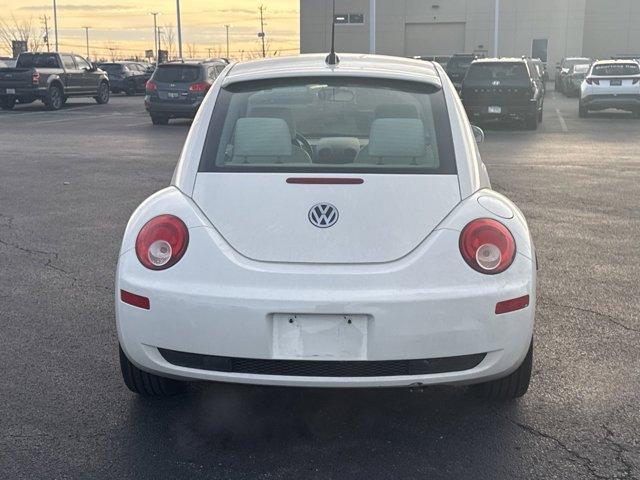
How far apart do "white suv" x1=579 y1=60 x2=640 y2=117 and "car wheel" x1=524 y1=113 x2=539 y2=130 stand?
11.1ft

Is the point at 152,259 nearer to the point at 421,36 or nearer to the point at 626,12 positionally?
the point at 421,36

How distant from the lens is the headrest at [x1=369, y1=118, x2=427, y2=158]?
3.74 meters

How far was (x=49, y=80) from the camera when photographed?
26.0 m

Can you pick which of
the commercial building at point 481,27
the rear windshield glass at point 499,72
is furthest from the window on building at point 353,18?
the rear windshield glass at point 499,72

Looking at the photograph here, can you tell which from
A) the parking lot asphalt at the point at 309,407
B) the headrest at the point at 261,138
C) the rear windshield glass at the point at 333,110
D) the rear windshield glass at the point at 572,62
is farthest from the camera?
the rear windshield glass at the point at 572,62

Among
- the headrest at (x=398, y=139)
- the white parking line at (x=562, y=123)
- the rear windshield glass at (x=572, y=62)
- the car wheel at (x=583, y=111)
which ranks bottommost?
the white parking line at (x=562, y=123)

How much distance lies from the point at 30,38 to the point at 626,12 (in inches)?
2405

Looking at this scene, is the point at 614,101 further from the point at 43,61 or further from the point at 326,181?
the point at 326,181

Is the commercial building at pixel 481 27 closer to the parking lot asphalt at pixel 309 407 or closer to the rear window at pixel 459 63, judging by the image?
the rear window at pixel 459 63

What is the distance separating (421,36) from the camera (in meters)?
57.4

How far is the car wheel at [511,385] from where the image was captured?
12.1 feet

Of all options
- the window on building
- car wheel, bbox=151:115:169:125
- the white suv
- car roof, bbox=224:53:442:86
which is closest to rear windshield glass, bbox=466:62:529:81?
the white suv

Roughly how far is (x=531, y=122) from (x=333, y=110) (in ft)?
52.1

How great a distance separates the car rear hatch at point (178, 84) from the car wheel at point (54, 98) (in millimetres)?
6756
